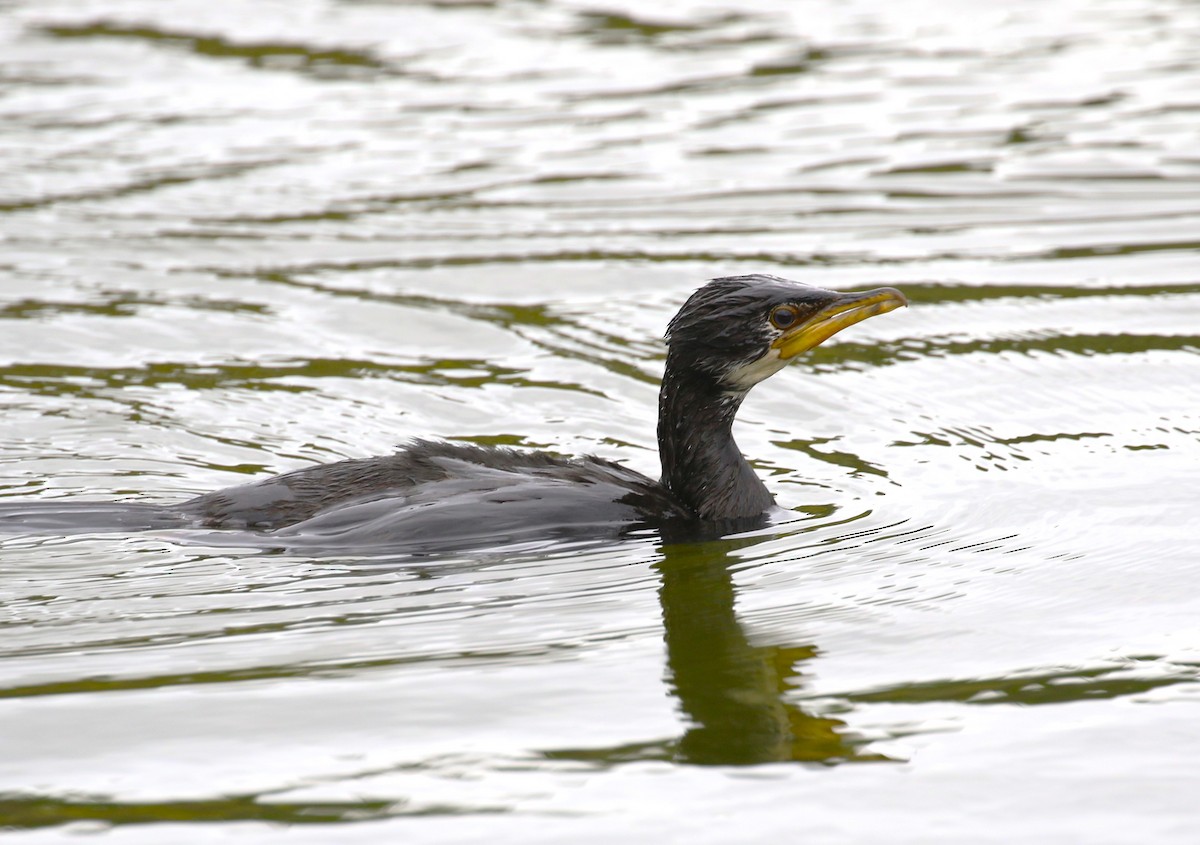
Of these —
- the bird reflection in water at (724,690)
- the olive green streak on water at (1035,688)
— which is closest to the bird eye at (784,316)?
the bird reflection in water at (724,690)

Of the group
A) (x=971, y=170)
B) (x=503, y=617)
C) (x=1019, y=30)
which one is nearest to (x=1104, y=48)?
(x=1019, y=30)

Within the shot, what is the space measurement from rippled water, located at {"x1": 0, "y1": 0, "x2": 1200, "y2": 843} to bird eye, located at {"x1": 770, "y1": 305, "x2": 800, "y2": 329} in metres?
0.80

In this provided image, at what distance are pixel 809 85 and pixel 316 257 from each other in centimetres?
Answer: 599

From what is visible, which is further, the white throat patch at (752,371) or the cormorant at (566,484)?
the white throat patch at (752,371)

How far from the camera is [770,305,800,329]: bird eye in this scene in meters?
6.58

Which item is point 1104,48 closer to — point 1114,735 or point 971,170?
point 971,170

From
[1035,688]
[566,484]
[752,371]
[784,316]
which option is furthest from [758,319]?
[1035,688]

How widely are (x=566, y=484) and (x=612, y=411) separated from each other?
2.03 meters

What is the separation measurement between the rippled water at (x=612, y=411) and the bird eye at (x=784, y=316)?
796 millimetres

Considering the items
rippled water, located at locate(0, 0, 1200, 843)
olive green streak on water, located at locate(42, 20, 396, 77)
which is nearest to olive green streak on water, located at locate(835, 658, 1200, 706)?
rippled water, located at locate(0, 0, 1200, 843)

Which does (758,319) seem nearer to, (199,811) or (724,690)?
(724,690)

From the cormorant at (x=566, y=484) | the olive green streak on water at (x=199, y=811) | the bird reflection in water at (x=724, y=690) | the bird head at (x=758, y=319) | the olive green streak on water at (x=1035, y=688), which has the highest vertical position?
the bird head at (x=758, y=319)

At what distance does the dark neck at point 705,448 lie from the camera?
6.79 metres

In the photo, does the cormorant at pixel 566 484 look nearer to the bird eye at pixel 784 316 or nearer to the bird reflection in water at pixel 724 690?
the bird eye at pixel 784 316
